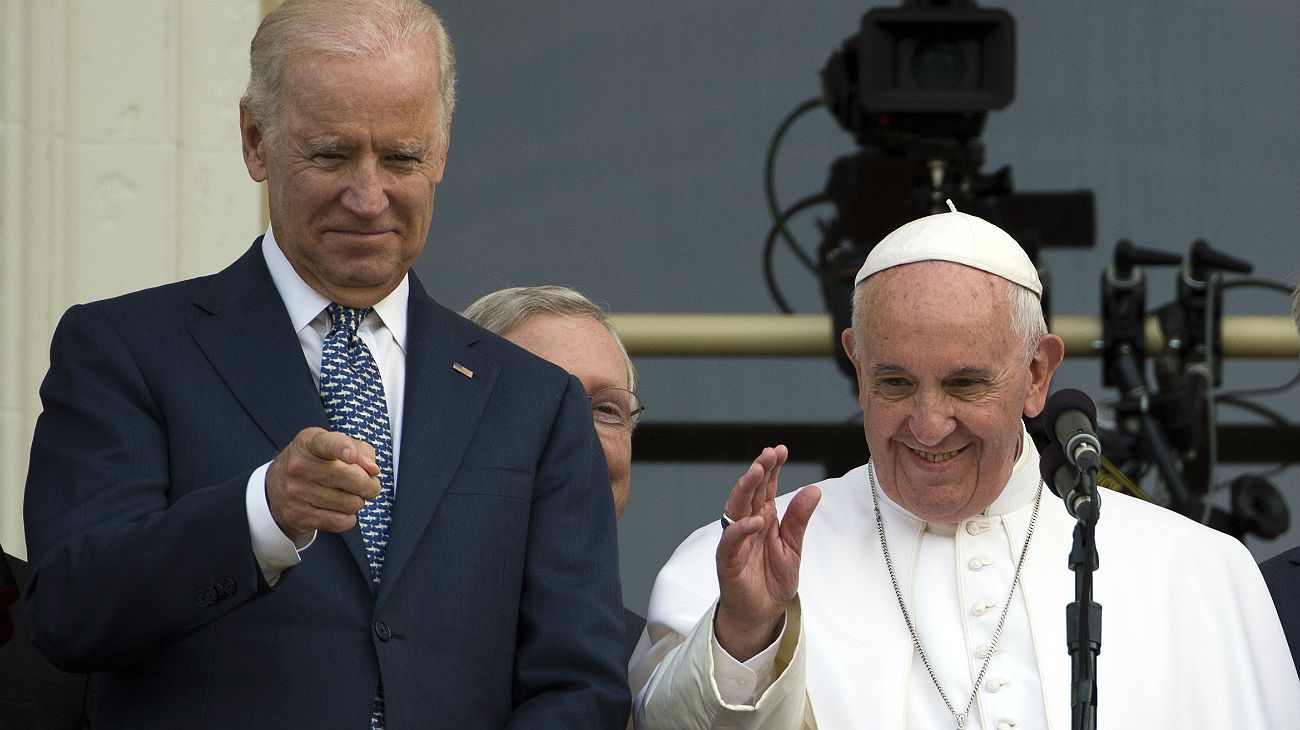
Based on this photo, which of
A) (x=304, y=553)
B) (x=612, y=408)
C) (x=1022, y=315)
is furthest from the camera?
(x=612, y=408)

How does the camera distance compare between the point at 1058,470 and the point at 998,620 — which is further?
the point at 998,620

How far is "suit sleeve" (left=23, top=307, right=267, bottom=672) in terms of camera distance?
236 cm

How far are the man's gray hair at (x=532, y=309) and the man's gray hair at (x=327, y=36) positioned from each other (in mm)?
1074

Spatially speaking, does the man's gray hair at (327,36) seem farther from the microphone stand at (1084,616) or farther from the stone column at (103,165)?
the stone column at (103,165)

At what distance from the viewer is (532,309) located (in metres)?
3.80

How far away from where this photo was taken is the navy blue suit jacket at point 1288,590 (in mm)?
3486

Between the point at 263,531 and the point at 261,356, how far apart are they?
34 cm

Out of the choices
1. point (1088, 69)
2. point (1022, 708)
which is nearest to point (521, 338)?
point (1022, 708)

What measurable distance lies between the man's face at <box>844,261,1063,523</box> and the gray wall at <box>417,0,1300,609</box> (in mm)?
1973

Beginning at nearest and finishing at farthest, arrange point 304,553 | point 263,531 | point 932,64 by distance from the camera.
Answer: point 263,531, point 304,553, point 932,64

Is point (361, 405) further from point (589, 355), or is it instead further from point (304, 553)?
point (589, 355)

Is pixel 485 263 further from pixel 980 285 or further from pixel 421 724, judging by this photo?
pixel 421 724

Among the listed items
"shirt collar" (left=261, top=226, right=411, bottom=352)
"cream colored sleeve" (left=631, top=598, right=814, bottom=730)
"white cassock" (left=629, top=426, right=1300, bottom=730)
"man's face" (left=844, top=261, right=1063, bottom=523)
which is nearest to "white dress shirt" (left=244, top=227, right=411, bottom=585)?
"shirt collar" (left=261, top=226, right=411, bottom=352)

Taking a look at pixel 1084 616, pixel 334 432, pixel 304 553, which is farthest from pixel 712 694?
pixel 334 432
